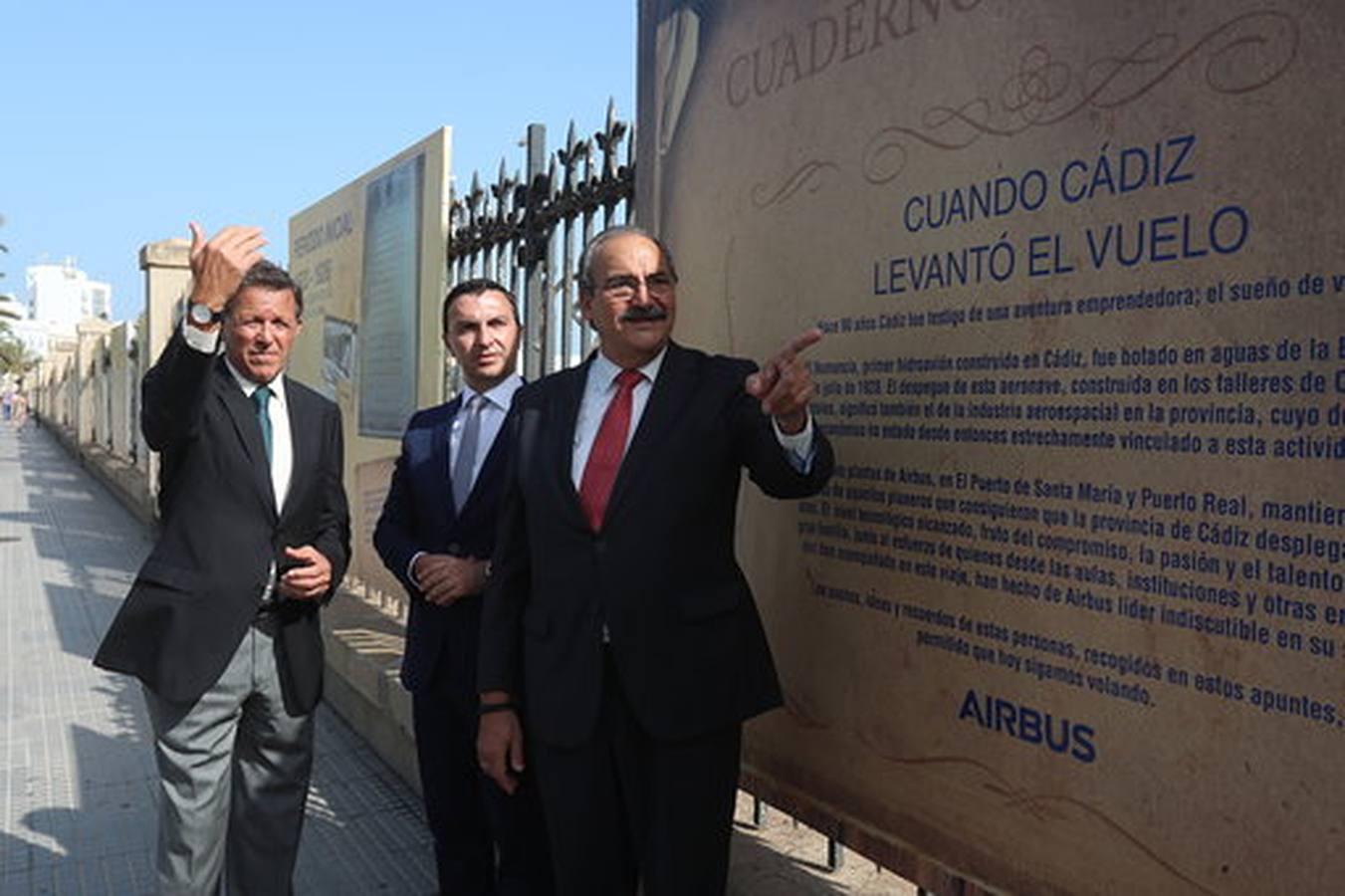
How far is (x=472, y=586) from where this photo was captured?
2.74 m

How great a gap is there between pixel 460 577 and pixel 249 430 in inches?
25.0

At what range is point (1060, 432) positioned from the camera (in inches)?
66.9

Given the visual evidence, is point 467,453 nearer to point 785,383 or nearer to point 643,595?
point 643,595

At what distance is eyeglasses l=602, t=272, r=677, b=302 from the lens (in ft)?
7.02

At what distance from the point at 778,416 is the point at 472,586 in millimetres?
1184

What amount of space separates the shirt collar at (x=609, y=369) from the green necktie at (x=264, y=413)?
0.97 meters

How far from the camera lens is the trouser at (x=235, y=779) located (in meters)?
2.63

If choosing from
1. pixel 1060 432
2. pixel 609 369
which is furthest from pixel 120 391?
pixel 1060 432

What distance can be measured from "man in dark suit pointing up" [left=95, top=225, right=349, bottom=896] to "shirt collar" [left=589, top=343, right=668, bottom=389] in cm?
86

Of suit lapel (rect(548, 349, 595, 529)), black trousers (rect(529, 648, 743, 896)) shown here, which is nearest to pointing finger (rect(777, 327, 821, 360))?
suit lapel (rect(548, 349, 595, 529))

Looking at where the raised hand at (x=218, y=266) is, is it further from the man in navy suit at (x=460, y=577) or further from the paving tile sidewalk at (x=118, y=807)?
the paving tile sidewalk at (x=118, y=807)

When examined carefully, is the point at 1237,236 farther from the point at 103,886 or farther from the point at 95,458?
the point at 95,458

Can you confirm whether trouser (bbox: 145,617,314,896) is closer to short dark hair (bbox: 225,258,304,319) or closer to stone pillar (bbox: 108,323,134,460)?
short dark hair (bbox: 225,258,304,319)

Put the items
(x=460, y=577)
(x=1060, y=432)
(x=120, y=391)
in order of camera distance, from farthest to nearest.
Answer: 1. (x=120, y=391)
2. (x=460, y=577)
3. (x=1060, y=432)
